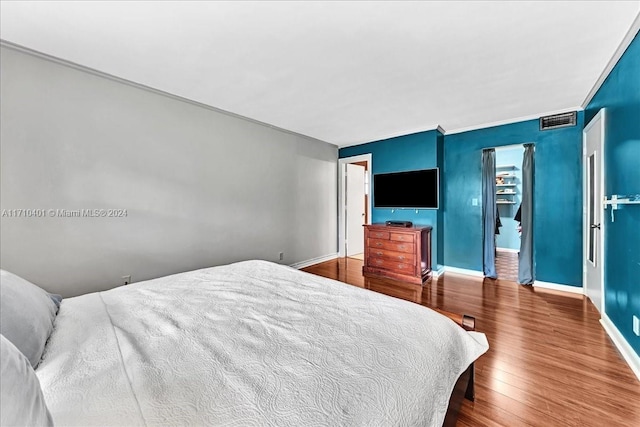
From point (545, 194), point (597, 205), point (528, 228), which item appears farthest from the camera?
point (528, 228)

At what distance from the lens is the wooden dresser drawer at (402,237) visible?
3.86m

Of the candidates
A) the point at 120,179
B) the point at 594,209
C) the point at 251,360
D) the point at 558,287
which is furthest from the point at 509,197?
the point at 120,179

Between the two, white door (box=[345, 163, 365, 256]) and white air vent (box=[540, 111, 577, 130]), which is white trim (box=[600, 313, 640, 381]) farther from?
white door (box=[345, 163, 365, 256])

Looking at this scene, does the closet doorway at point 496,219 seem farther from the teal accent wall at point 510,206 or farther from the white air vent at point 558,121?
the teal accent wall at point 510,206

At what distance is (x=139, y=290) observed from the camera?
165 cm

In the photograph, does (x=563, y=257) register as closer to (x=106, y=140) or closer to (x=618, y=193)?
(x=618, y=193)

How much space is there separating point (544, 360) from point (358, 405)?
2044mm

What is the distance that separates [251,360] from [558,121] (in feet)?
15.1

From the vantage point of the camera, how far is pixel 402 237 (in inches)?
156

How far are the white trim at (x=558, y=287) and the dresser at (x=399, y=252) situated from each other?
142 cm

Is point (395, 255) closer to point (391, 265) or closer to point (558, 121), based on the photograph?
point (391, 265)

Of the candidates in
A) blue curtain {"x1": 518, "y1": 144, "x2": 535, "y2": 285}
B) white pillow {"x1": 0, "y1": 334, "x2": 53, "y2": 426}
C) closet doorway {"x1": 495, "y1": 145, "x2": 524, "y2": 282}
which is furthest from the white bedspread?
closet doorway {"x1": 495, "y1": 145, "x2": 524, "y2": 282}

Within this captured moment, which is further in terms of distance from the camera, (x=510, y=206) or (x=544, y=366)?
(x=510, y=206)

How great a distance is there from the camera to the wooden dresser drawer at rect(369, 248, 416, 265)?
3.85m
